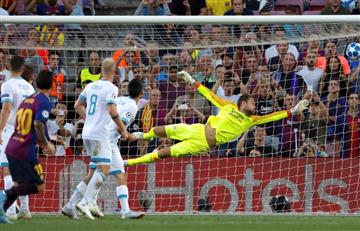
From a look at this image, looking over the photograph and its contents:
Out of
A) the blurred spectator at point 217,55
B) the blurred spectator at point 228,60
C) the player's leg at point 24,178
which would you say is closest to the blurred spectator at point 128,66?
the blurred spectator at point 217,55

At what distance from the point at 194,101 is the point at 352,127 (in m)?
2.72

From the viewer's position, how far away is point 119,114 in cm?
1658

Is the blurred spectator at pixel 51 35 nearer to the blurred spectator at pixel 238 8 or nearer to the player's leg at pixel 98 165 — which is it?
the player's leg at pixel 98 165

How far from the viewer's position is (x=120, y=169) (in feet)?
54.1

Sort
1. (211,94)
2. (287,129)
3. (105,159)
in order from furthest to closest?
(287,129), (211,94), (105,159)

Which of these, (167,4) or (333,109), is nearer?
(333,109)

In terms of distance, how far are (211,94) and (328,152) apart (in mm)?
2316

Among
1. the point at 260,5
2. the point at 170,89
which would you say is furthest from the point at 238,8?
the point at 170,89

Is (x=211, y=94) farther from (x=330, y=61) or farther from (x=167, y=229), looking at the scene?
(x=167, y=229)

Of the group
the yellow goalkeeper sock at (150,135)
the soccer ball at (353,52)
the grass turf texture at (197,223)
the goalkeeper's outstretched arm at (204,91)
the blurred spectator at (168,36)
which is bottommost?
the grass turf texture at (197,223)

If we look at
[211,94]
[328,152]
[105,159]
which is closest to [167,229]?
[105,159]

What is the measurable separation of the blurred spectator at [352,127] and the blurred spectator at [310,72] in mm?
640

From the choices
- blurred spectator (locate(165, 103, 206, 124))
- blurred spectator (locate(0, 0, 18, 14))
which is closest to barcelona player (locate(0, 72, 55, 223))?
blurred spectator (locate(165, 103, 206, 124))

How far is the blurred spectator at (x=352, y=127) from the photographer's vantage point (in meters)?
18.5
